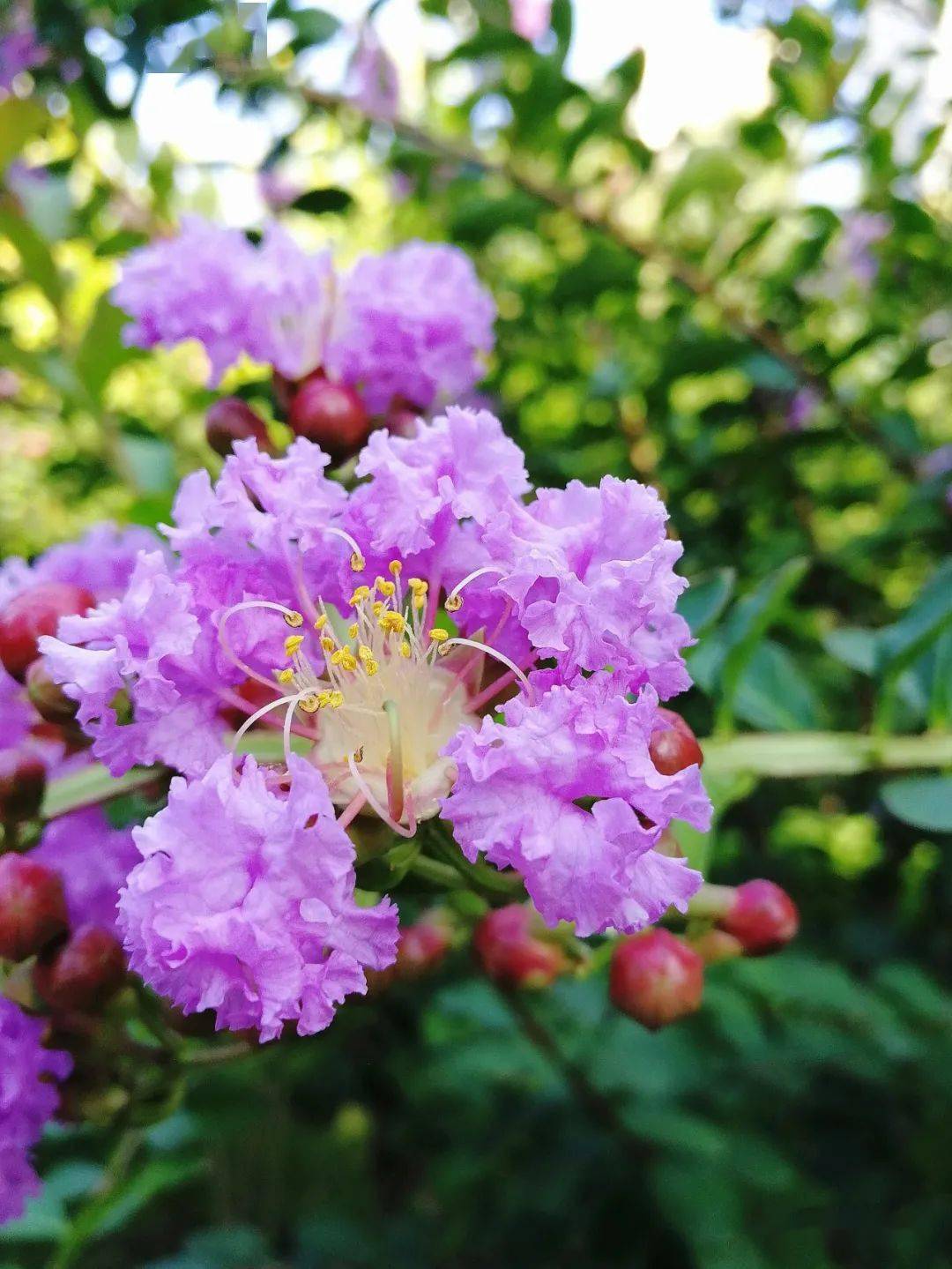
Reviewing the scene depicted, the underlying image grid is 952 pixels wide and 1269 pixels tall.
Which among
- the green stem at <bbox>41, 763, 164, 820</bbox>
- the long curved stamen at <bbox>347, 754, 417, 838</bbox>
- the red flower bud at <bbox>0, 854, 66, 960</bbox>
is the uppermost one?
the long curved stamen at <bbox>347, 754, 417, 838</bbox>

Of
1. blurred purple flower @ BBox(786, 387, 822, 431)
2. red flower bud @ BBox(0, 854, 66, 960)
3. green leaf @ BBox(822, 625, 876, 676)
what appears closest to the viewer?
red flower bud @ BBox(0, 854, 66, 960)

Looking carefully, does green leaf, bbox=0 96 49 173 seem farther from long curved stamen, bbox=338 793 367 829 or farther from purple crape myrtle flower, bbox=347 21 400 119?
long curved stamen, bbox=338 793 367 829

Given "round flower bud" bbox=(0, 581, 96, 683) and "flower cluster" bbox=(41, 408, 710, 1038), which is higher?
"flower cluster" bbox=(41, 408, 710, 1038)

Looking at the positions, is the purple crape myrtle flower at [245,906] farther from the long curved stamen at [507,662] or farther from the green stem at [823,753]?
the green stem at [823,753]

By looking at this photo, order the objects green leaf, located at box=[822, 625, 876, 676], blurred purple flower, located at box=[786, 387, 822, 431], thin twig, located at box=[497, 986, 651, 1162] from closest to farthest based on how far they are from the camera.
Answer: green leaf, located at box=[822, 625, 876, 676] → thin twig, located at box=[497, 986, 651, 1162] → blurred purple flower, located at box=[786, 387, 822, 431]

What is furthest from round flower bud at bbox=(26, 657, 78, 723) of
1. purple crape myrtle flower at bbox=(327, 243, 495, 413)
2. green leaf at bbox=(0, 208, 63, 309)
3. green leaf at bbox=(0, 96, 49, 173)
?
green leaf at bbox=(0, 96, 49, 173)
